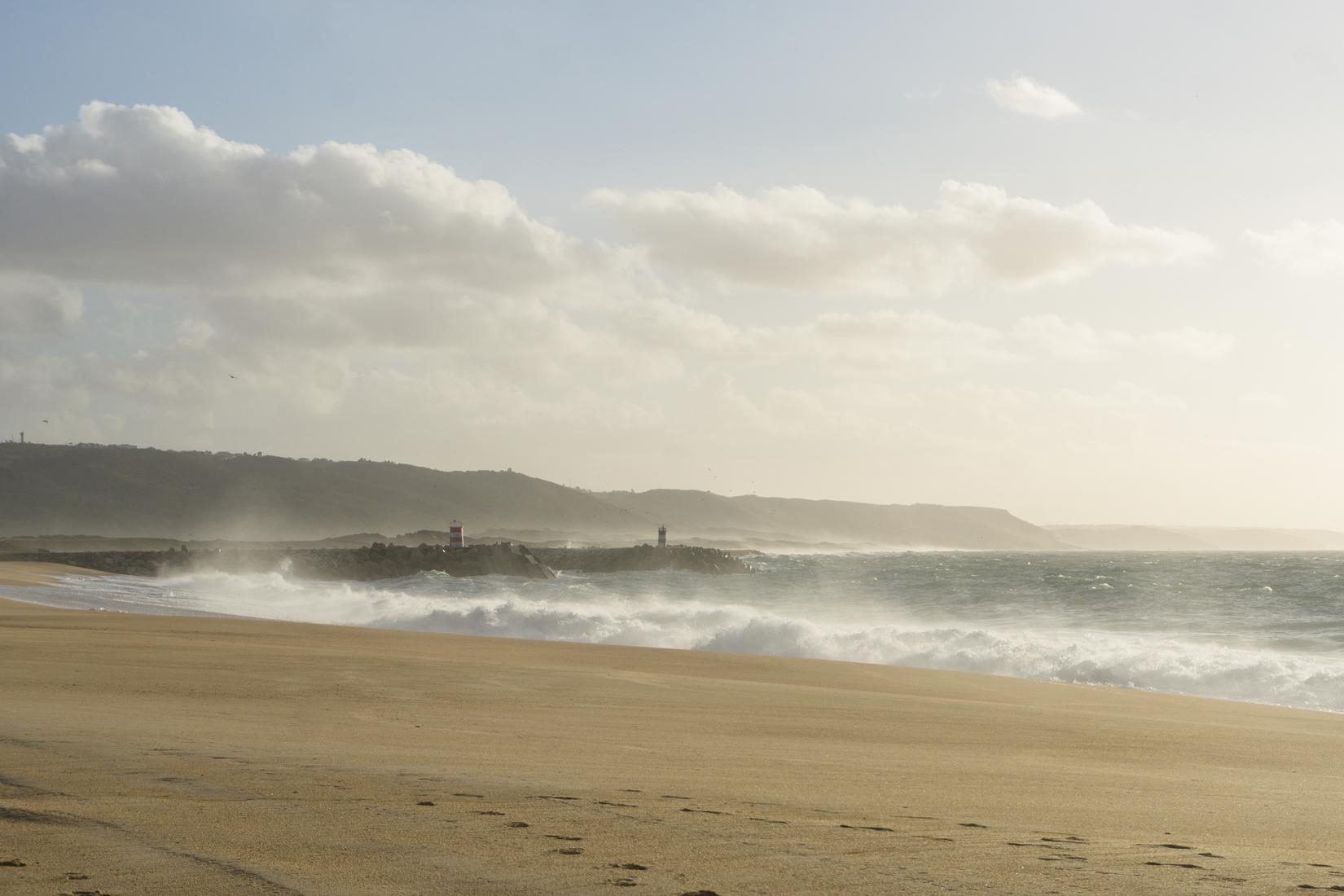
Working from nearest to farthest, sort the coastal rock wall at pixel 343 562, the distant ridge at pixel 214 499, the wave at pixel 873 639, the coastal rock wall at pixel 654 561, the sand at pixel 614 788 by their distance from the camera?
the sand at pixel 614 788 → the wave at pixel 873 639 → the coastal rock wall at pixel 343 562 → the coastal rock wall at pixel 654 561 → the distant ridge at pixel 214 499

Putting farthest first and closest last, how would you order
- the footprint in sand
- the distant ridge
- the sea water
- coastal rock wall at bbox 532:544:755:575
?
the distant ridge < coastal rock wall at bbox 532:544:755:575 < the sea water < the footprint in sand

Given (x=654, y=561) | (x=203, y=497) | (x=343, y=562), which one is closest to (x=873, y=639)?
(x=343, y=562)

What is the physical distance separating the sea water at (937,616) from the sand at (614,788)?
26.6 ft

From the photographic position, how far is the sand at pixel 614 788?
4320 mm

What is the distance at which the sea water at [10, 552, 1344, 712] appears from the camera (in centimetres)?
2109

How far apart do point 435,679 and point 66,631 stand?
8.67m

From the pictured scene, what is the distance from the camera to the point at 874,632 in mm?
26953

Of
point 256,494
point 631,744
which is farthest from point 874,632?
point 256,494

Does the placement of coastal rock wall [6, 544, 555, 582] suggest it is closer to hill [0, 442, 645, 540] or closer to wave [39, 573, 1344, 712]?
wave [39, 573, 1344, 712]

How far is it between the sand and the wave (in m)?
6.84

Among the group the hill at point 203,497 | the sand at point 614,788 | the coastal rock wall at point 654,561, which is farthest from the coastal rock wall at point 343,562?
the hill at point 203,497

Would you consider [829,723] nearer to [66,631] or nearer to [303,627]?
[66,631]

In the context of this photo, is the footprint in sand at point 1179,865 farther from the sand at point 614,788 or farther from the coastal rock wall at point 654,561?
the coastal rock wall at point 654,561

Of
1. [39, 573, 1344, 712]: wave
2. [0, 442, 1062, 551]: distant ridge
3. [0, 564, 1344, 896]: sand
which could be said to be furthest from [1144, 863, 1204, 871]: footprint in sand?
[0, 442, 1062, 551]: distant ridge
